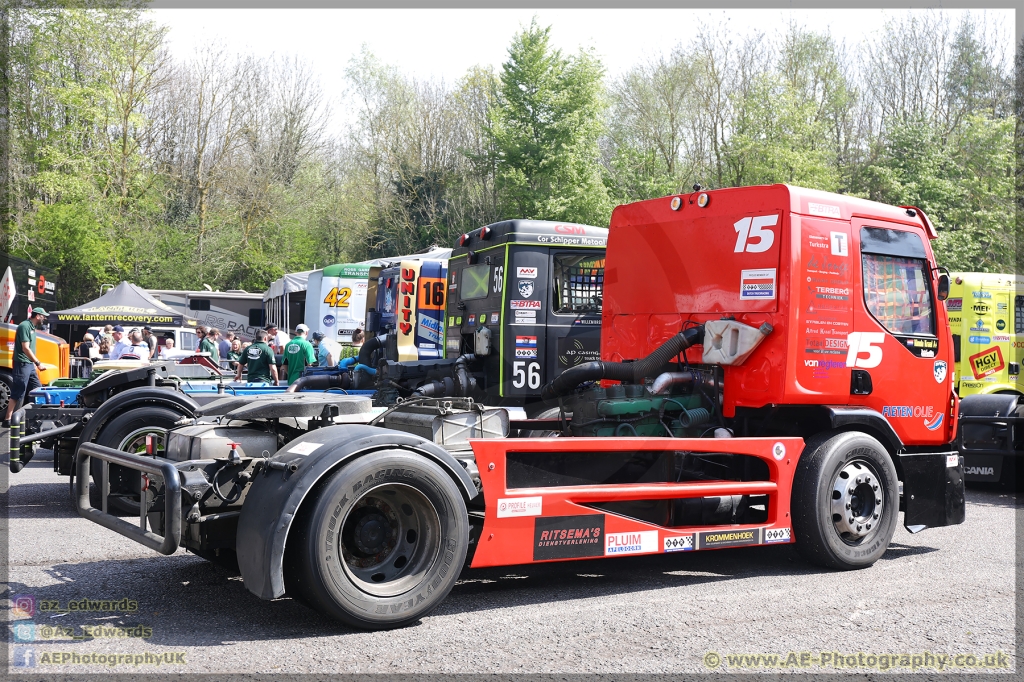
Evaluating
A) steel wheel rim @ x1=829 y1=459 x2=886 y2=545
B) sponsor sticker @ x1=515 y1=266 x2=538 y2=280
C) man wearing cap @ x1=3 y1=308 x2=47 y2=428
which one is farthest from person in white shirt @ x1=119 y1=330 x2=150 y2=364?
steel wheel rim @ x1=829 y1=459 x2=886 y2=545

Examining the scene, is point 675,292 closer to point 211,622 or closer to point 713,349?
point 713,349

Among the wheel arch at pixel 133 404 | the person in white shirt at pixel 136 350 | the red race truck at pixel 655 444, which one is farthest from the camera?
the person in white shirt at pixel 136 350

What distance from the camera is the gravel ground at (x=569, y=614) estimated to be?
4.42 m

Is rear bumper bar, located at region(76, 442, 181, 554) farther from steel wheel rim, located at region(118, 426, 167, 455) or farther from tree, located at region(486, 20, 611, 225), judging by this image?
tree, located at region(486, 20, 611, 225)

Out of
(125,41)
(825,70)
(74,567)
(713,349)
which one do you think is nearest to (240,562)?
(74,567)

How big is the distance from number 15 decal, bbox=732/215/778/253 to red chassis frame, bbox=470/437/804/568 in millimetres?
1409

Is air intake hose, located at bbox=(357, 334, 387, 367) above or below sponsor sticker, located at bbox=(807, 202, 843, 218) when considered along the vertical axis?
below

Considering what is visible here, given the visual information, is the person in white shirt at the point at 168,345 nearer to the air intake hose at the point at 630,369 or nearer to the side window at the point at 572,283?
the side window at the point at 572,283

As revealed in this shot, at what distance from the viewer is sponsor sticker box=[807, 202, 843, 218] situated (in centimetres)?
659

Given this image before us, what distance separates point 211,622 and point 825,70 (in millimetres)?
34643

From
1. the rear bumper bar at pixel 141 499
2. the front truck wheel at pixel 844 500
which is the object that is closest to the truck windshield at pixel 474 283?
the front truck wheel at pixel 844 500

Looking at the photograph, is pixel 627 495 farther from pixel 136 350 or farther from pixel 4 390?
pixel 4 390

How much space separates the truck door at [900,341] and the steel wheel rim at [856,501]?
1.80ft

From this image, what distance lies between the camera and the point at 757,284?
663 cm
